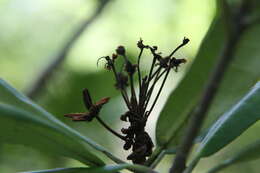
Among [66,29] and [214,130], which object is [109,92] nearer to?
[66,29]

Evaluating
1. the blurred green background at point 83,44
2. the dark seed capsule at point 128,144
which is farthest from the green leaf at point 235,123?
the blurred green background at point 83,44

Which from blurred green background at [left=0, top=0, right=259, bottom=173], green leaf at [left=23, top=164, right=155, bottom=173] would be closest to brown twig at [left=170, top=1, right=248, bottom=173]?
green leaf at [left=23, top=164, right=155, bottom=173]

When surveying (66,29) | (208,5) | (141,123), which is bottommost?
(66,29)

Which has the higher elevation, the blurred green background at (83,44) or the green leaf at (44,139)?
the green leaf at (44,139)

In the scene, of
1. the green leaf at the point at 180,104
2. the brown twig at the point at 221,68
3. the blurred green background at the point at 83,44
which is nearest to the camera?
the brown twig at the point at 221,68

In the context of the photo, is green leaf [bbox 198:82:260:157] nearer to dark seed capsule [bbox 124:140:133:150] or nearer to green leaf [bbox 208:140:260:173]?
green leaf [bbox 208:140:260:173]

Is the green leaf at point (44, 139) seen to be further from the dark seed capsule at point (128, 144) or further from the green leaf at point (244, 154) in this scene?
the green leaf at point (244, 154)

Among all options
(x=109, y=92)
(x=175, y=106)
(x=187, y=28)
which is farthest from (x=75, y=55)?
(x=175, y=106)
